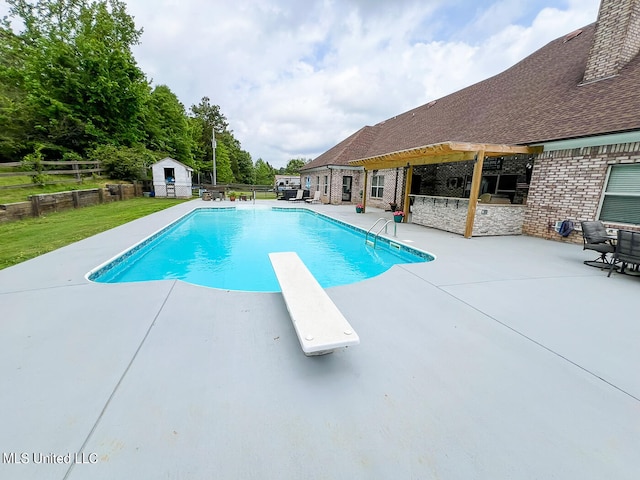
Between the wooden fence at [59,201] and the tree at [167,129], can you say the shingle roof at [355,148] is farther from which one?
the tree at [167,129]

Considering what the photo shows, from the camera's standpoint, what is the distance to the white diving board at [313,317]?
6.97 feet

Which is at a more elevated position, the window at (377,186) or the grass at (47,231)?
the window at (377,186)

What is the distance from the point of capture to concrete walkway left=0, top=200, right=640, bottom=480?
144 centimetres

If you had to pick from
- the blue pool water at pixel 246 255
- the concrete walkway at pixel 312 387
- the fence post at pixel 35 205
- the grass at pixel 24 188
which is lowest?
the blue pool water at pixel 246 255

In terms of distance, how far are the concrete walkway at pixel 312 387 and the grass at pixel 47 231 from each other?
7.21ft

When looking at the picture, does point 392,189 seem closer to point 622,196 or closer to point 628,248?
point 622,196

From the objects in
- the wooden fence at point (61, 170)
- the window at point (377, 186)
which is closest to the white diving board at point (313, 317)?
the wooden fence at point (61, 170)

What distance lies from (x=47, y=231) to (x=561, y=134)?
1423 cm

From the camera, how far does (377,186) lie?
16266 millimetres

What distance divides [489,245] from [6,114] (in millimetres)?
26500

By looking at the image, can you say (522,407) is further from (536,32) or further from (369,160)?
(536,32)

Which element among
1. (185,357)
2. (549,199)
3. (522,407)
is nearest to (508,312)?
(522,407)

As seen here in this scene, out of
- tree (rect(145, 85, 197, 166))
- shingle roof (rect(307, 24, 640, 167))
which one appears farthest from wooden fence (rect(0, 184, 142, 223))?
shingle roof (rect(307, 24, 640, 167))

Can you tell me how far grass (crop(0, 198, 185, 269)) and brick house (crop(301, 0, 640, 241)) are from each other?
31.4 ft
